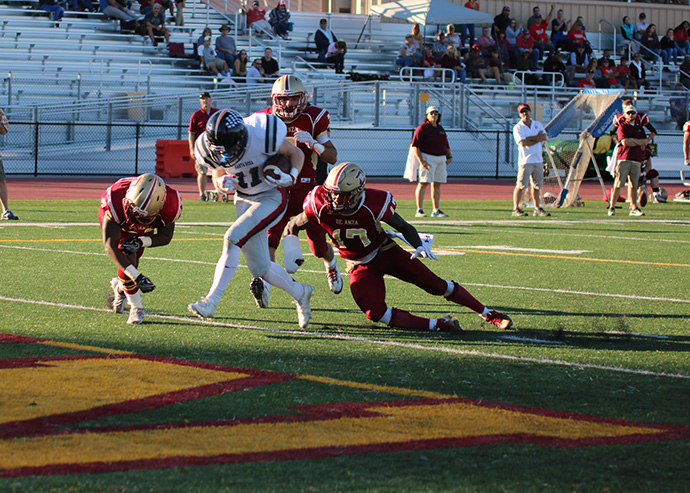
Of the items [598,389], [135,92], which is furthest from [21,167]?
[598,389]

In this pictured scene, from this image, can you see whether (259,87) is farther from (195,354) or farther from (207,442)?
(207,442)

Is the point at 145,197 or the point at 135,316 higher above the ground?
the point at 145,197

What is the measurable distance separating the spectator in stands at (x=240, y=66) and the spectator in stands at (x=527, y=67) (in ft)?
30.7

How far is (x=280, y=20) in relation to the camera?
31.6 metres

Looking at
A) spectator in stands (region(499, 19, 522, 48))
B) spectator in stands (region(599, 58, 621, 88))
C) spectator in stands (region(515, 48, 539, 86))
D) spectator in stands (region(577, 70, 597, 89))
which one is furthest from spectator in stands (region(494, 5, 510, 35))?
spectator in stands (region(599, 58, 621, 88))

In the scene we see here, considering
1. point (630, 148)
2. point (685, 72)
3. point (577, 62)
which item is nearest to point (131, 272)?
point (630, 148)

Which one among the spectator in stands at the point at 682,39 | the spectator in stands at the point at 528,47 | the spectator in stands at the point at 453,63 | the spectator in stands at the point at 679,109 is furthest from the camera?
the spectator in stands at the point at 682,39

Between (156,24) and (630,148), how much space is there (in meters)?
18.0

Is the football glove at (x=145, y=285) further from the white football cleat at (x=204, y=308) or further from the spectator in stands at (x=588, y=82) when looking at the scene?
the spectator in stands at (x=588, y=82)

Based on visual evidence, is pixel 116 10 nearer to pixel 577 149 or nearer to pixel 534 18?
pixel 534 18

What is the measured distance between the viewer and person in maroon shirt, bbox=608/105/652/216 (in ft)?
50.8

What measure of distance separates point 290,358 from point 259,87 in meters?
22.3

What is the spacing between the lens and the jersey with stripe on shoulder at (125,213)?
648 cm

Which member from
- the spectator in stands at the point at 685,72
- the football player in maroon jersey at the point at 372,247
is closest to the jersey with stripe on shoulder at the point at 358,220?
the football player in maroon jersey at the point at 372,247
